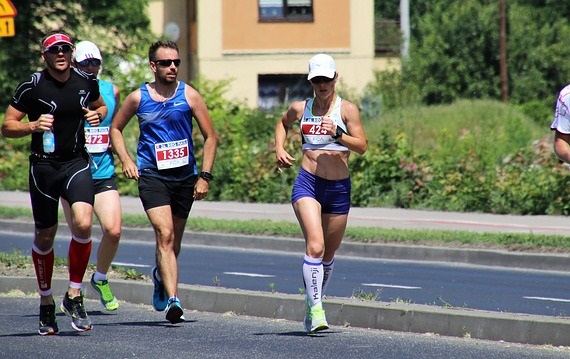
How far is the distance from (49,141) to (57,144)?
0.19 feet

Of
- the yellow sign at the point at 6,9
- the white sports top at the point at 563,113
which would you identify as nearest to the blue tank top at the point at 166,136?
the white sports top at the point at 563,113

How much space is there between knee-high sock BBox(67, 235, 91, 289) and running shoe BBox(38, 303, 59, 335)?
27cm

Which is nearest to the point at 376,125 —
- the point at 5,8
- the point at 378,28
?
the point at 5,8

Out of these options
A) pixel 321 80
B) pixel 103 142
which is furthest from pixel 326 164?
pixel 103 142

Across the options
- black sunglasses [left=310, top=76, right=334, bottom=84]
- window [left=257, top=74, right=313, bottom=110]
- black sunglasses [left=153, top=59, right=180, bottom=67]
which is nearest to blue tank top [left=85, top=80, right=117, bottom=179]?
black sunglasses [left=153, top=59, right=180, bottom=67]

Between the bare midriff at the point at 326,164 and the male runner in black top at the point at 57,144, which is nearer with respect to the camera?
the male runner in black top at the point at 57,144

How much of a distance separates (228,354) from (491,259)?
27.2ft

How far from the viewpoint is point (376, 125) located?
29.7 meters

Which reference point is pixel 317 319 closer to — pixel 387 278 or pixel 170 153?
pixel 170 153

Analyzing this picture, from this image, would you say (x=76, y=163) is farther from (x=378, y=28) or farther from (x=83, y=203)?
(x=378, y=28)

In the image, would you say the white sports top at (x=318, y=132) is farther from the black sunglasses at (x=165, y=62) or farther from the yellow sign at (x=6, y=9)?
the yellow sign at (x=6, y=9)

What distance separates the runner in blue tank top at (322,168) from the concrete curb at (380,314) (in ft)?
1.32

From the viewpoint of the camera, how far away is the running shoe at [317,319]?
8781 millimetres

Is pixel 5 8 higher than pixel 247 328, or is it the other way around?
pixel 5 8
